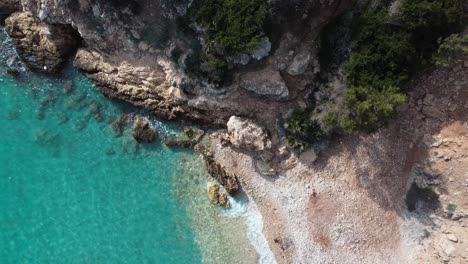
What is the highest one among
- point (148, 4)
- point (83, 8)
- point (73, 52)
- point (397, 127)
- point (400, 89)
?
point (400, 89)

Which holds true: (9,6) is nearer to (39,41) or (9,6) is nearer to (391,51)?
(39,41)

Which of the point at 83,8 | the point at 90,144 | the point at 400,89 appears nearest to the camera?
the point at 400,89

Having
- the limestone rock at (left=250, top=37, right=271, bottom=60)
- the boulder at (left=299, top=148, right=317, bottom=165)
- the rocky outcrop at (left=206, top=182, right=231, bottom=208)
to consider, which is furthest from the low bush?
the rocky outcrop at (left=206, top=182, right=231, bottom=208)

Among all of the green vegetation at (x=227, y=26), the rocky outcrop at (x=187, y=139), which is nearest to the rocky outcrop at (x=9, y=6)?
the green vegetation at (x=227, y=26)

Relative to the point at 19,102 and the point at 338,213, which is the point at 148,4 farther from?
the point at 338,213

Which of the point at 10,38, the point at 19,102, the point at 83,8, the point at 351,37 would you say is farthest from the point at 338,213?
→ the point at 10,38

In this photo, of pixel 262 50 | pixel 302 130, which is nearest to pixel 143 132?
pixel 262 50
